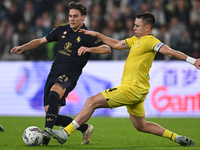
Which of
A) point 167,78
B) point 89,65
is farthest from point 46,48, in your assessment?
point 167,78

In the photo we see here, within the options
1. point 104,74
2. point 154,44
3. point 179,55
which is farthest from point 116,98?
point 104,74

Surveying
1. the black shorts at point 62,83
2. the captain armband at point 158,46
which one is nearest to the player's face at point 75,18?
the black shorts at point 62,83

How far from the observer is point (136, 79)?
507 cm

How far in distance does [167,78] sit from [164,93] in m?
0.50

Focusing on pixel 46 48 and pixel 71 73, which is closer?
pixel 71 73

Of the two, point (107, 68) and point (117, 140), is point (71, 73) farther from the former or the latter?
point (107, 68)

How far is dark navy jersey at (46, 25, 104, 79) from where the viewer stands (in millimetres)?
5805

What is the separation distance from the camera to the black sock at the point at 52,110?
5266mm

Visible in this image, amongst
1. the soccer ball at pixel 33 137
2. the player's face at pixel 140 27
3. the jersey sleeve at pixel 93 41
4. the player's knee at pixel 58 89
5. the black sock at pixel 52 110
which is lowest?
the soccer ball at pixel 33 137

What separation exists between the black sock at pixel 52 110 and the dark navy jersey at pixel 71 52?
0.46 m

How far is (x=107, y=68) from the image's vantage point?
37.8 ft

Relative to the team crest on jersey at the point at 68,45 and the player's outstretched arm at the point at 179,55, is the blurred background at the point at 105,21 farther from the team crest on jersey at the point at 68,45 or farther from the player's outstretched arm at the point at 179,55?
the player's outstretched arm at the point at 179,55

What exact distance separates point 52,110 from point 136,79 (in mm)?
1371

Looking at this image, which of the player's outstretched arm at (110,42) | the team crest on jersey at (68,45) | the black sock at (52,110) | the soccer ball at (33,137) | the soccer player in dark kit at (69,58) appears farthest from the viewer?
the team crest on jersey at (68,45)
